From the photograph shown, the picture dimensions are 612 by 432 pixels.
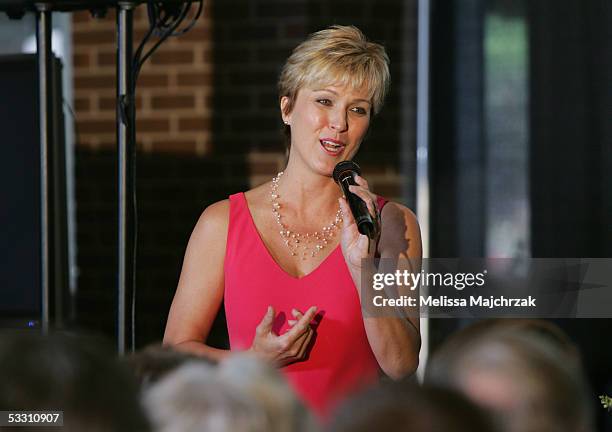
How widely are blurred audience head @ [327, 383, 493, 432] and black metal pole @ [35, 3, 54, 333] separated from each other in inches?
67.7

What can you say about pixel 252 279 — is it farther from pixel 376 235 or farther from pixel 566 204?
pixel 566 204

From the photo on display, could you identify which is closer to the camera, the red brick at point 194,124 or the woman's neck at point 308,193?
the woman's neck at point 308,193

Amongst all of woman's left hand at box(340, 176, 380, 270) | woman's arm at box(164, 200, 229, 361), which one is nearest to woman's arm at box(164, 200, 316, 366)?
woman's arm at box(164, 200, 229, 361)

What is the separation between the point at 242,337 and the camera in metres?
2.09

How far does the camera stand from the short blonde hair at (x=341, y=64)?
2.05 meters

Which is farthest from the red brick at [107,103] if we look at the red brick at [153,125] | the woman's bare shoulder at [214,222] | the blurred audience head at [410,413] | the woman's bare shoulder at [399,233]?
the blurred audience head at [410,413]

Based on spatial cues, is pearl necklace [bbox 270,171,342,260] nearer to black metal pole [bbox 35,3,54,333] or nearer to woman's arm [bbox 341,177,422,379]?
woman's arm [bbox 341,177,422,379]

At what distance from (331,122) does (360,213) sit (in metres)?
0.28

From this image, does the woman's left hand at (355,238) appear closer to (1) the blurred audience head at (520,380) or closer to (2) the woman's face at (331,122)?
(2) the woman's face at (331,122)

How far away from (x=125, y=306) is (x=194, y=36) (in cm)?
133

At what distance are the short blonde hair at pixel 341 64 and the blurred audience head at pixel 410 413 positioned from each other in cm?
134

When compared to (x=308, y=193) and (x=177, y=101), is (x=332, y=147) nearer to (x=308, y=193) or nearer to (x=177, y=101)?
(x=308, y=193)

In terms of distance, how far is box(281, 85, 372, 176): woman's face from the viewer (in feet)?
6.73

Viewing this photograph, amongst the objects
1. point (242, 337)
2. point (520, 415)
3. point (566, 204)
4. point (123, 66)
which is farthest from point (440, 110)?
point (520, 415)
